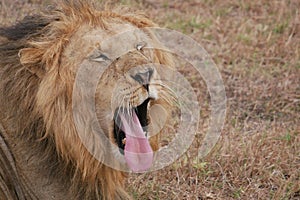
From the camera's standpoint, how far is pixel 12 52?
11.3 feet

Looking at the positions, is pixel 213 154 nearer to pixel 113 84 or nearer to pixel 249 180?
pixel 249 180

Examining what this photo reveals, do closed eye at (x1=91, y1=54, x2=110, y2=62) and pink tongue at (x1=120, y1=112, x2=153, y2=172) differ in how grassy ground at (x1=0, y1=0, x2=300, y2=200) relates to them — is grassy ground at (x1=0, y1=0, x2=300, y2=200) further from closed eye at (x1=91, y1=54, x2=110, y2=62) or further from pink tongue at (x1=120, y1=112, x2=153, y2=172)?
closed eye at (x1=91, y1=54, x2=110, y2=62)

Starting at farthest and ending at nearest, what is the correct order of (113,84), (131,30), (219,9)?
(219,9), (131,30), (113,84)

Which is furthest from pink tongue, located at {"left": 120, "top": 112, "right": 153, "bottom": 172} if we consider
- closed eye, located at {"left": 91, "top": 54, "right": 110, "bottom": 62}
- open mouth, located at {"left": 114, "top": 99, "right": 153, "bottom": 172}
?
closed eye, located at {"left": 91, "top": 54, "right": 110, "bottom": 62}

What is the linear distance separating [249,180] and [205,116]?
1093 millimetres

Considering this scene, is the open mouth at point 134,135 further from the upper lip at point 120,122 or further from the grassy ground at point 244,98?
the grassy ground at point 244,98

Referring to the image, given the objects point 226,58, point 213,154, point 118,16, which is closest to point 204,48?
point 226,58

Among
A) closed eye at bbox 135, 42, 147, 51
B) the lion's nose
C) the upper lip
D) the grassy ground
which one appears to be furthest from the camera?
the grassy ground

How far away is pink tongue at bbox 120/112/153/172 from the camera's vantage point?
3.20 meters

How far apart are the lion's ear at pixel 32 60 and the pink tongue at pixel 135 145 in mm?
466

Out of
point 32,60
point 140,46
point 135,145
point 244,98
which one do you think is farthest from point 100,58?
point 244,98

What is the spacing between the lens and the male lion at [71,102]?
A: 3211 mm

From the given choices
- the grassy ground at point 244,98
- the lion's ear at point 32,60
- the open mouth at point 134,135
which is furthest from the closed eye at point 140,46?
the grassy ground at point 244,98

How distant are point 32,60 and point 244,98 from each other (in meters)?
2.96
